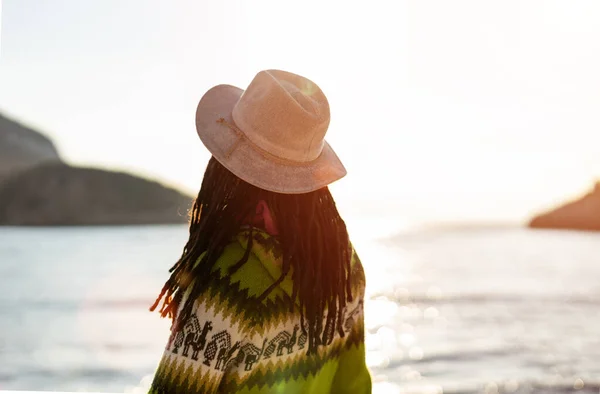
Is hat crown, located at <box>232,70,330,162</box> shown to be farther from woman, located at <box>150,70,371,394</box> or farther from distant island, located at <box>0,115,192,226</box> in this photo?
distant island, located at <box>0,115,192,226</box>

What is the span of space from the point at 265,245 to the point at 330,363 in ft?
0.85

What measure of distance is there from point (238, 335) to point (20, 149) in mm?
43418

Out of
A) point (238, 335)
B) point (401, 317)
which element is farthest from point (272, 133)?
point (401, 317)

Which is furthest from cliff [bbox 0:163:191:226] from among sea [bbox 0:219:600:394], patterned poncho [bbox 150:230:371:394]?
patterned poncho [bbox 150:230:371:394]

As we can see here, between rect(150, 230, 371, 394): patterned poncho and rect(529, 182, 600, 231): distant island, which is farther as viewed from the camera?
rect(529, 182, 600, 231): distant island

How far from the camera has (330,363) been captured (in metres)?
1.07

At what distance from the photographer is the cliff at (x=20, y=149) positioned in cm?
3559

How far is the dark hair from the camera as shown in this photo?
3.01ft

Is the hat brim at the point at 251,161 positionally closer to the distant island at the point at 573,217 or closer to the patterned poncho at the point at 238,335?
the patterned poncho at the point at 238,335

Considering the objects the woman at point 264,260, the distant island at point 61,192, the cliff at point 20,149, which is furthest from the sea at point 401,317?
the cliff at point 20,149

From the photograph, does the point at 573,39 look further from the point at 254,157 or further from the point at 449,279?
the point at 254,157

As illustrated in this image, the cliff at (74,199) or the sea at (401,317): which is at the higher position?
the cliff at (74,199)

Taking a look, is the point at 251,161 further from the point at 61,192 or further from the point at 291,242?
the point at 61,192

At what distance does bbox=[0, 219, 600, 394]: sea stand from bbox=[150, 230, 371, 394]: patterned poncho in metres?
6.09
